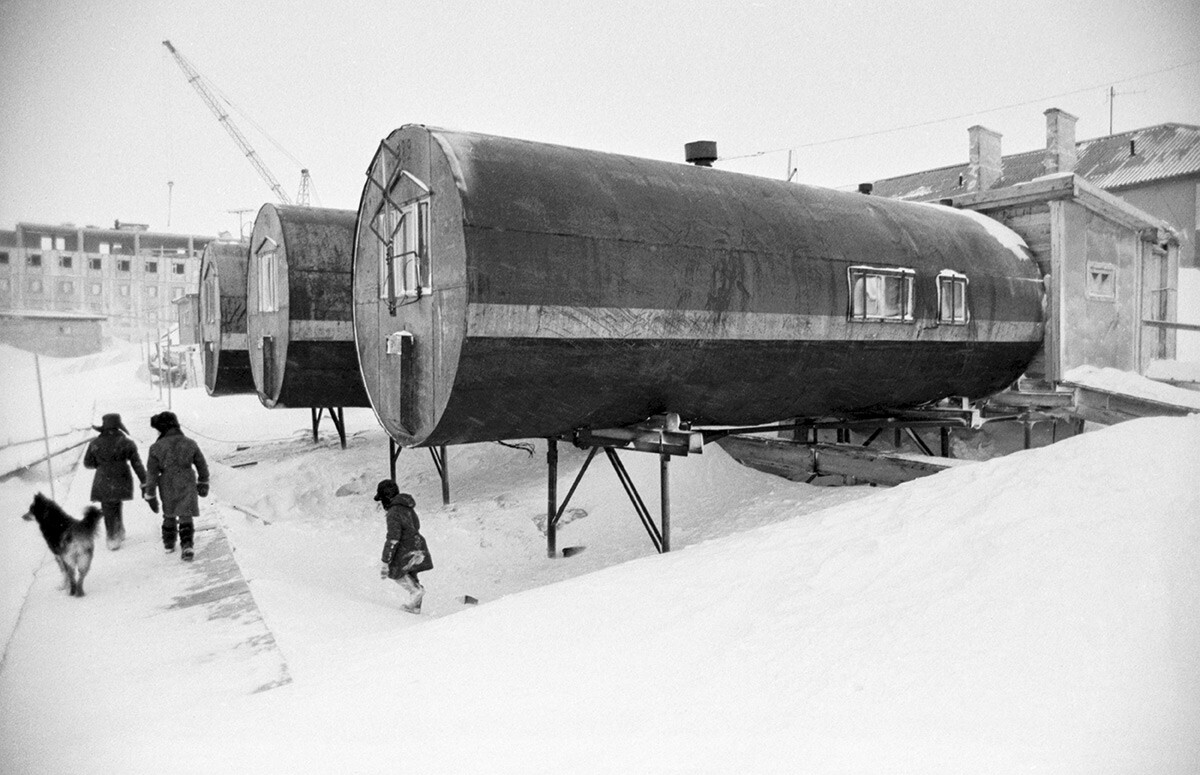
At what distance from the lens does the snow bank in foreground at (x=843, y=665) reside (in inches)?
151

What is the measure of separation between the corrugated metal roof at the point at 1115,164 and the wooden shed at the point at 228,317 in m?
25.4

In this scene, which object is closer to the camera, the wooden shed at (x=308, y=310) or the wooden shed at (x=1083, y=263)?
the wooden shed at (x=1083, y=263)

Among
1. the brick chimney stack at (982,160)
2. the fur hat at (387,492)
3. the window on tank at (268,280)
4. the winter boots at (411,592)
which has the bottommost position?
the winter boots at (411,592)

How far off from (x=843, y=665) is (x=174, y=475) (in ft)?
25.0

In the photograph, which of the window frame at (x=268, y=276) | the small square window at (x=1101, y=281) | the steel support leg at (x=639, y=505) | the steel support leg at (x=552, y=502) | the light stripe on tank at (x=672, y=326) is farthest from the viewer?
the window frame at (x=268, y=276)

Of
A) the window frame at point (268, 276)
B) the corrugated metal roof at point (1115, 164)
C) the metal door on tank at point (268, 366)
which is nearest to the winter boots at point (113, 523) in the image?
the metal door on tank at point (268, 366)

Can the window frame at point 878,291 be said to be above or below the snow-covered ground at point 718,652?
above

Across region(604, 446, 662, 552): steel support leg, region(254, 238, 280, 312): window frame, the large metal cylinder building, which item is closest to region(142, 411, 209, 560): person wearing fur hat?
the large metal cylinder building

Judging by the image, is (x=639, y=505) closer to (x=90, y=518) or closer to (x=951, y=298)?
(x=951, y=298)

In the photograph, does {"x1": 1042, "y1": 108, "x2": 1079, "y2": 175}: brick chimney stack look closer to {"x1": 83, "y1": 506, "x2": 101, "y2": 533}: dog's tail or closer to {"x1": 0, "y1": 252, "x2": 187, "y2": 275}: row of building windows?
{"x1": 83, "y1": 506, "x2": 101, "y2": 533}: dog's tail

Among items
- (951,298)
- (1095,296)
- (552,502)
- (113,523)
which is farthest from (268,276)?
(1095,296)

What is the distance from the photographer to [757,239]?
9562 millimetres

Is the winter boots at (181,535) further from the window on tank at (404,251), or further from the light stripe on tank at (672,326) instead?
the light stripe on tank at (672,326)

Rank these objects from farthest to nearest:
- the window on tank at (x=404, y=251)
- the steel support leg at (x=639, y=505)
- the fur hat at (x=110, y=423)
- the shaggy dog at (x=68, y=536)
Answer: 1. the steel support leg at (x=639, y=505)
2. the fur hat at (x=110, y=423)
3. the window on tank at (x=404, y=251)
4. the shaggy dog at (x=68, y=536)
